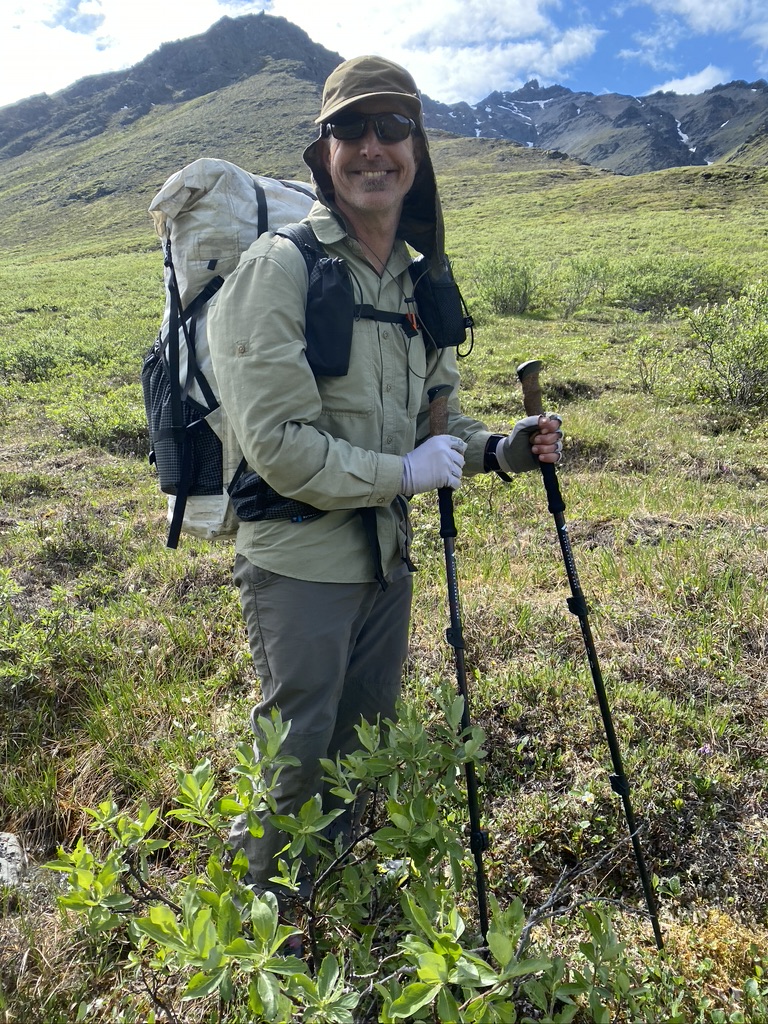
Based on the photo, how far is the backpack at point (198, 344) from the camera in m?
2.32

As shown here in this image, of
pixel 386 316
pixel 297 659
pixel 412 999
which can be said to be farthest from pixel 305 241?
pixel 412 999

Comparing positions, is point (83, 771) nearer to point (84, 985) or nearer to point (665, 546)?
point (84, 985)

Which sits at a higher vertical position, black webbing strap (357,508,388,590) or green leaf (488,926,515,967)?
black webbing strap (357,508,388,590)

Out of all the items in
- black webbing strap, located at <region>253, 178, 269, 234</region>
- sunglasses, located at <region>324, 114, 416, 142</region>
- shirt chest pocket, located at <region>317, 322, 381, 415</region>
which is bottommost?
shirt chest pocket, located at <region>317, 322, 381, 415</region>

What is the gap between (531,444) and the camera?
2680 mm

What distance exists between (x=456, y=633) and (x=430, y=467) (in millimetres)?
617

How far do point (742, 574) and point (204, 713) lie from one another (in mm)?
3683

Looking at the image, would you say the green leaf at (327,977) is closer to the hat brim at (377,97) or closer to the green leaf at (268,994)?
the green leaf at (268,994)

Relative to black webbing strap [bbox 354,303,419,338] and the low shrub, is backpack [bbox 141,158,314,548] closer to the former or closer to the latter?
black webbing strap [bbox 354,303,419,338]

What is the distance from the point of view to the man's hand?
2596mm

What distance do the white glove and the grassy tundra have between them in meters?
0.83

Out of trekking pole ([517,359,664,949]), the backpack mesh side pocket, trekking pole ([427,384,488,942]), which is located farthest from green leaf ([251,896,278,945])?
trekking pole ([517,359,664,949])

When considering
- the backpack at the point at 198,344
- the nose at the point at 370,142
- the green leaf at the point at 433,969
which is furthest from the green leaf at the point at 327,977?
the nose at the point at 370,142

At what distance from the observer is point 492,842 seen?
2.95 m
